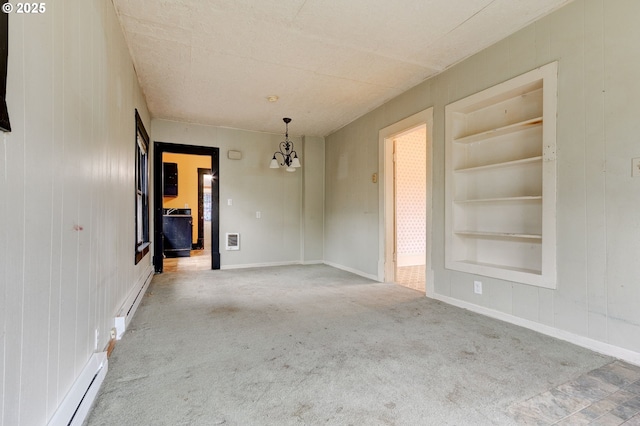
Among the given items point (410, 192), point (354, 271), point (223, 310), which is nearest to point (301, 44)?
point (223, 310)

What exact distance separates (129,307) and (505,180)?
3752mm

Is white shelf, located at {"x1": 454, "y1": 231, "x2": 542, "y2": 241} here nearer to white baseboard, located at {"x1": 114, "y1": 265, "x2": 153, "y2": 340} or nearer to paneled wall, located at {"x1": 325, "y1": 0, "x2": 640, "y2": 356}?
paneled wall, located at {"x1": 325, "y1": 0, "x2": 640, "y2": 356}

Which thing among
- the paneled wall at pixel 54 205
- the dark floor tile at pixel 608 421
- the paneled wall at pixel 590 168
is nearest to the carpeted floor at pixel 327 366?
the dark floor tile at pixel 608 421

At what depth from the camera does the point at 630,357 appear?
6.52 feet

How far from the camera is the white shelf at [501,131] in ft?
8.67

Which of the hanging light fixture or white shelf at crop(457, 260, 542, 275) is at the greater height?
the hanging light fixture

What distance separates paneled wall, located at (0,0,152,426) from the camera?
0.95m

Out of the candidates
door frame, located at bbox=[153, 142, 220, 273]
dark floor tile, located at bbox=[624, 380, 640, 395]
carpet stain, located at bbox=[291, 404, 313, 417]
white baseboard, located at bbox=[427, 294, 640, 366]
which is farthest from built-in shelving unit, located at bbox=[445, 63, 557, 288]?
door frame, located at bbox=[153, 142, 220, 273]

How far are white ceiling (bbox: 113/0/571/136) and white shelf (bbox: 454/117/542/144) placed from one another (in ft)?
2.61

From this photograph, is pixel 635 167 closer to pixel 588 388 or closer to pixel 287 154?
pixel 588 388

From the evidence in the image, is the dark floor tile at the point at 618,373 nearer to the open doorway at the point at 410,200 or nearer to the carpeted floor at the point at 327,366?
the carpeted floor at the point at 327,366

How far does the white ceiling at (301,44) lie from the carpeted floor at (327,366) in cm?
252

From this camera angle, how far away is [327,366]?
6.26 feet

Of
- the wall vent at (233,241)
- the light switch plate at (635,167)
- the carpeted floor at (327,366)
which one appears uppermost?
the light switch plate at (635,167)
